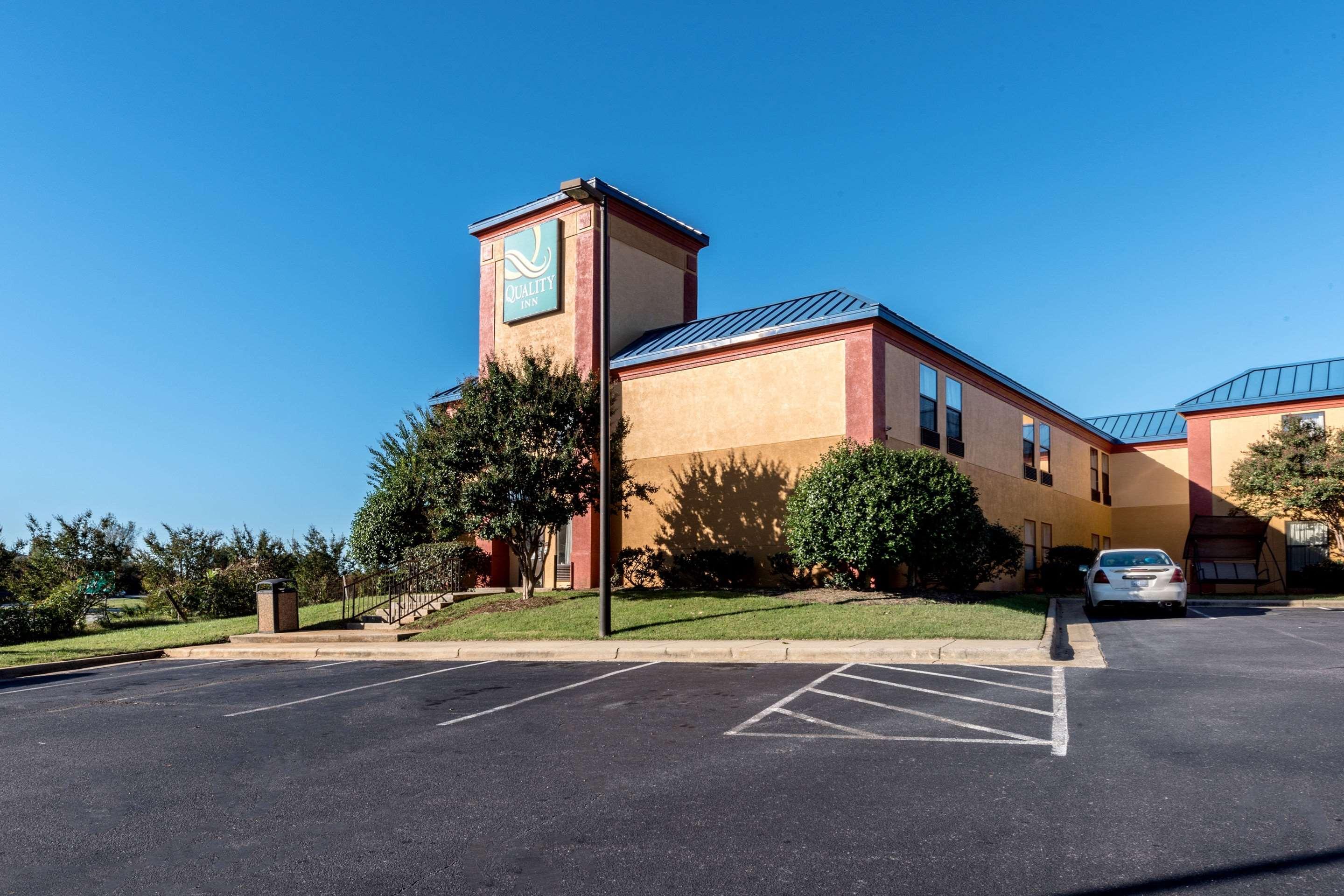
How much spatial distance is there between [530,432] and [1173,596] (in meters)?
13.3

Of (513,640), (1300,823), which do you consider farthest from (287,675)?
(1300,823)

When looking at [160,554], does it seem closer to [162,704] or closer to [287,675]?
[287,675]

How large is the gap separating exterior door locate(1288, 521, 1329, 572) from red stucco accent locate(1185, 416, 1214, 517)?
117 inches

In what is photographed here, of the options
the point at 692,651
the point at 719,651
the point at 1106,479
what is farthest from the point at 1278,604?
the point at 692,651

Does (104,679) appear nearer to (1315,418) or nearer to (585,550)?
(585,550)

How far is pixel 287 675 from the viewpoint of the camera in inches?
520

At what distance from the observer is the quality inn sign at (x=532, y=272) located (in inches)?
1009

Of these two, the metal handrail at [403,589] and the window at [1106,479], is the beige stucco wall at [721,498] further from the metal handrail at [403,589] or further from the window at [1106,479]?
the window at [1106,479]

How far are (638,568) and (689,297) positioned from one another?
9244 millimetres

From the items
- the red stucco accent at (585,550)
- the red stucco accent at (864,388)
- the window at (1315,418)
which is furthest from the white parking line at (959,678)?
the window at (1315,418)

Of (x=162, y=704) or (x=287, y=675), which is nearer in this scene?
(x=162, y=704)

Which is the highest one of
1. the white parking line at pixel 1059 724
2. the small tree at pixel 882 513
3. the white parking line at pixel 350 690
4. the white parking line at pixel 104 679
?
the small tree at pixel 882 513

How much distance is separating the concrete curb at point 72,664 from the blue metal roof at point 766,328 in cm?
1258

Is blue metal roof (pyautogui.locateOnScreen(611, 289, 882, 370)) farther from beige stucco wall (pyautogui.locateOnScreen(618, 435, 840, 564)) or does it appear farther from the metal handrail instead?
the metal handrail
